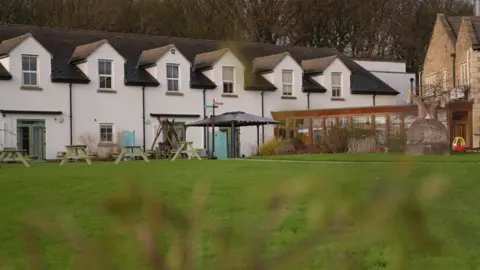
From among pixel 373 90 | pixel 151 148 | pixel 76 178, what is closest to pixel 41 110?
pixel 151 148

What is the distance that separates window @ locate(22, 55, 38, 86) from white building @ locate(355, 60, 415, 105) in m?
Result: 23.8

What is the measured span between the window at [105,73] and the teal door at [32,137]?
3963mm

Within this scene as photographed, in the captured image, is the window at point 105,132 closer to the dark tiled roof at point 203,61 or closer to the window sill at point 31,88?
the window sill at point 31,88

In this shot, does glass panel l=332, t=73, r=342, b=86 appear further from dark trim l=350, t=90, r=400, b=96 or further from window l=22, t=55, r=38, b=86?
window l=22, t=55, r=38, b=86

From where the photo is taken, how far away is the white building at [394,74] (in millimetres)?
48875

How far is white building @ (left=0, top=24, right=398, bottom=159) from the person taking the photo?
33.9m

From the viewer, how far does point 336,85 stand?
43219 mm

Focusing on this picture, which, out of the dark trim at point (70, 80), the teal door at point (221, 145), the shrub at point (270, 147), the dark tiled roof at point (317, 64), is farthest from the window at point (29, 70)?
the dark tiled roof at point (317, 64)

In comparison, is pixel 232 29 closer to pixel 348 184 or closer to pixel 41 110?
→ pixel 348 184

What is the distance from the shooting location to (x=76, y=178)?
55.1 feet

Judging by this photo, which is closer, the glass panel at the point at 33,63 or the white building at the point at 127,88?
the white building at the point at 127,88

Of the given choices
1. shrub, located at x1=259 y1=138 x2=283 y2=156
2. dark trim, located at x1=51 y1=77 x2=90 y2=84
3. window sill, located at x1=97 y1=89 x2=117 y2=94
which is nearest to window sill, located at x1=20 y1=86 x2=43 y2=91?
dark trim, located at x1=51 y1=77 x2=90 y2=84

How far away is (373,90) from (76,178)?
30460 millimetres

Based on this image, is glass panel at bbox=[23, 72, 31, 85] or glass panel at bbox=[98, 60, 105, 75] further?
glass panel at bbox=[98, 60, 105, 75]
